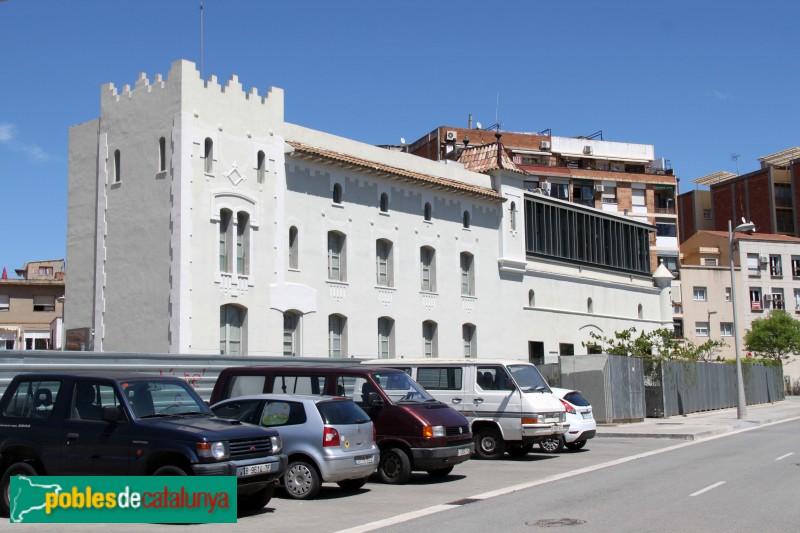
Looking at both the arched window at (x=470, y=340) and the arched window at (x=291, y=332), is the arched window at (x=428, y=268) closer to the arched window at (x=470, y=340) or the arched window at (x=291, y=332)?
the arched window at (x=470, y=340)

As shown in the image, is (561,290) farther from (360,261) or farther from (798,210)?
(798,210)

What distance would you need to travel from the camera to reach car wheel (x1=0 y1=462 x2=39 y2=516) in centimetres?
1202

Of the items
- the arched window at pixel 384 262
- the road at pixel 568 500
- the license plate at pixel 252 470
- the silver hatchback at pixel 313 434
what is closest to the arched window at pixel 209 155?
the arched window at pixel 384 262

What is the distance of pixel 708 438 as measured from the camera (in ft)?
90.6

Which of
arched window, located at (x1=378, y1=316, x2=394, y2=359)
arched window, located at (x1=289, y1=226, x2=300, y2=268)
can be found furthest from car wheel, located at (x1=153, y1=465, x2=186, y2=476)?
arched window, located at (x1=378, y1=316, x2=394, y2=359)

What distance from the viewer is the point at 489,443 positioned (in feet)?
67.4

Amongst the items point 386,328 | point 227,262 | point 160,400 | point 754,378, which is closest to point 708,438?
point 386,328

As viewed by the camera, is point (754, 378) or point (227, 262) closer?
point (227, 262)

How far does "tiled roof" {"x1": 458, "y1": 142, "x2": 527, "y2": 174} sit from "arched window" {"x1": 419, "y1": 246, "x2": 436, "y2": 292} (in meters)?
6.68

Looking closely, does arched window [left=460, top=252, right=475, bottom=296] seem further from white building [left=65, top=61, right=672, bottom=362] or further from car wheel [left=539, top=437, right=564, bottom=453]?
car wheel [left=539, top=437, right=564, bottom=453]

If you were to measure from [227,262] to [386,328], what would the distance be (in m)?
8.92

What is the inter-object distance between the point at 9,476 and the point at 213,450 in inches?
121

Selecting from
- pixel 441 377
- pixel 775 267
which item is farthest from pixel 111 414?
pixel 775 267

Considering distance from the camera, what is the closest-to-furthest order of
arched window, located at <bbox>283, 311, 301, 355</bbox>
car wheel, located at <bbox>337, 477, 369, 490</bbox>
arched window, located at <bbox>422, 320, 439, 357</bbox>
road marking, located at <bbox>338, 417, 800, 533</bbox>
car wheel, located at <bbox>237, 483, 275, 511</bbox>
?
1. road marking, located at <bbox>338, 417, 800, 533</bbox>
2. car wheel, located at <bbox>237, 483, 275, 511</bbox>
3. car wheel, located at <bbox>337, 477, 369, 490</bbox>
4. arched window, located at <bbox>283, 311, 301, 355</bbox>
5. arched window, located at <bbox>422, 320, 439, 357</bbox>
